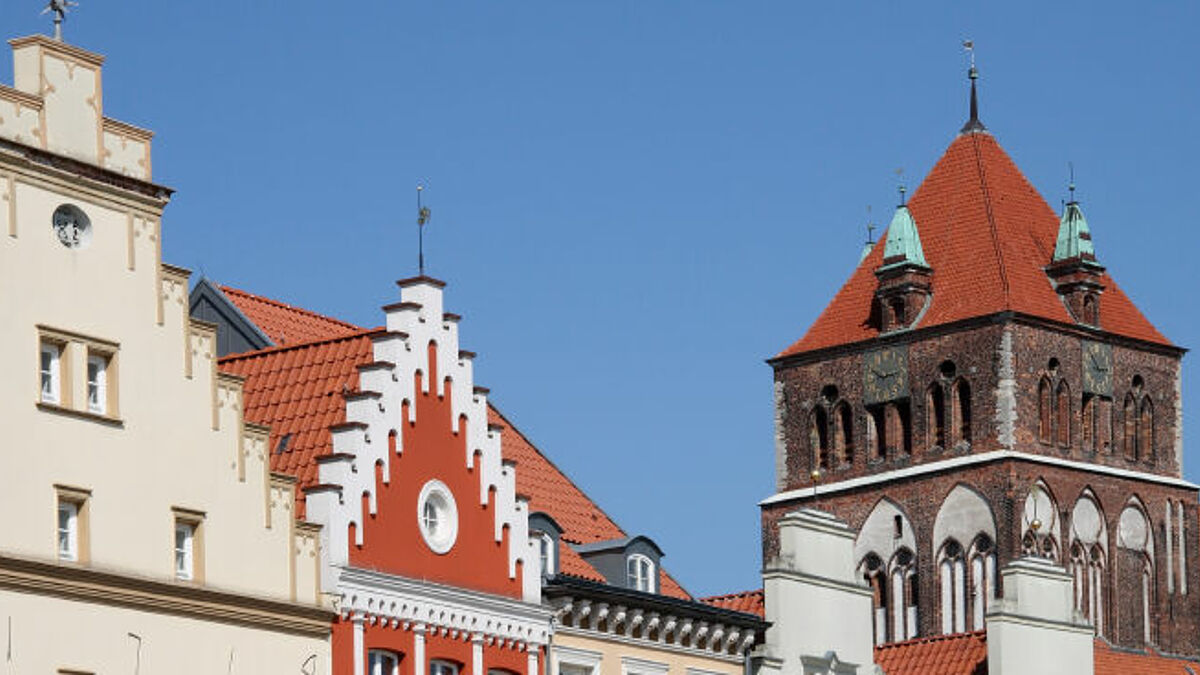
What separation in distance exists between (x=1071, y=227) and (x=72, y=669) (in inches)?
3001

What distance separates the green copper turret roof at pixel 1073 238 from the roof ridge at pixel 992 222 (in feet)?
5.89

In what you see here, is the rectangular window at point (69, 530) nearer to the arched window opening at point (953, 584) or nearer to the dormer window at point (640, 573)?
the dormer window at point (640, 573)

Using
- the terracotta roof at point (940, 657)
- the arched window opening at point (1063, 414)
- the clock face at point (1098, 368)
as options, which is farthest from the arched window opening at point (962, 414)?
the terracotta roof at point (940, 657)

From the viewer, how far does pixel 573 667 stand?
184ft

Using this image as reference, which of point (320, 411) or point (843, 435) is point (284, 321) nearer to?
point (320, 411)

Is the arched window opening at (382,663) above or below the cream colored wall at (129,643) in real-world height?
above

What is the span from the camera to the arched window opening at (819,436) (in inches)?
4715

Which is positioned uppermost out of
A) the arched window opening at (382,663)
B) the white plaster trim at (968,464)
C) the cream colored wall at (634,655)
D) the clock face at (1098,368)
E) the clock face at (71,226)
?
the clock face at (1098,368)

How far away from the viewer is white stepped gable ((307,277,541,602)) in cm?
5100

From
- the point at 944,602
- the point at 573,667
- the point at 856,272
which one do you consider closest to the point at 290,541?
the point at 573,667

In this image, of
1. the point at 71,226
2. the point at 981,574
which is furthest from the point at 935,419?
the point at 71,226

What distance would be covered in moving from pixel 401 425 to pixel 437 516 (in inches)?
58.2

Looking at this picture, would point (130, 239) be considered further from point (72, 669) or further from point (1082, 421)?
point (1082, 421)

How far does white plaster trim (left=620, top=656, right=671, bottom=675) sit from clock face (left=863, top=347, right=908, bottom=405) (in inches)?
2376
